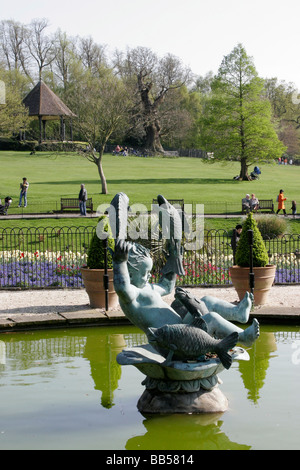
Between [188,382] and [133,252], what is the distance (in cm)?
155

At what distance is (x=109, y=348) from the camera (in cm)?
1034

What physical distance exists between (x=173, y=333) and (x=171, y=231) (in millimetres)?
1162

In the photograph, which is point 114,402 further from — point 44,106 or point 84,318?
point 44,106

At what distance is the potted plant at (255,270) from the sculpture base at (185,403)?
17.1ft

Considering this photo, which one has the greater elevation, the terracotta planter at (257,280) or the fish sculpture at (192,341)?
→ the fish sculpture at (192,341)

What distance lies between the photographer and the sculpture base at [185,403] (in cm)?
752

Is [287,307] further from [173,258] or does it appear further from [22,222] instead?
[22,222]

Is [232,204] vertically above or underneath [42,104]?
underneath

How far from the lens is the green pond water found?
270 inches

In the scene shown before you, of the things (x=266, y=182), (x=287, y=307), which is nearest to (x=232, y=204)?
(x=266, y=182)

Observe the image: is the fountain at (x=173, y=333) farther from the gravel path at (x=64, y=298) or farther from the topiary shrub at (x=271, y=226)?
the topiary shrub at (x=271, y=226)

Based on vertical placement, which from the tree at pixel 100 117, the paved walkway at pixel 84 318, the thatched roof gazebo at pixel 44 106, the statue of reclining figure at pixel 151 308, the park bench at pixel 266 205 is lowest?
the paved walkway at pixel 84 318

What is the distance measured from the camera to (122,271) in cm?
720

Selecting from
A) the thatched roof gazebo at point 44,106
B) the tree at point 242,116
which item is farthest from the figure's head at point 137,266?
the thatched roof gazebo at point 44,106
